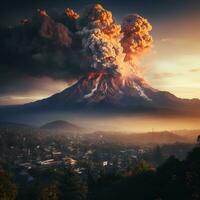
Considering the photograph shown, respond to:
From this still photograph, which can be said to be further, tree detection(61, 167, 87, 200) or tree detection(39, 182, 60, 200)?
tree detection(61, 167, 87, 200)

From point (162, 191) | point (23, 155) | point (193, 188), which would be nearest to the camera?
point (193, 188)

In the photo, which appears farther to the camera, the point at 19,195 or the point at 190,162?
the point at 19,195

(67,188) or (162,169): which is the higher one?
(162,169)

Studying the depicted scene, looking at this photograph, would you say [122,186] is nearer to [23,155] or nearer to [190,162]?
[190,162]

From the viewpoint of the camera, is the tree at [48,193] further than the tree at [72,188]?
No

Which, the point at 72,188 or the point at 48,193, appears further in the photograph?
the point at 72,188

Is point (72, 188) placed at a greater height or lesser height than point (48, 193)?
lesser

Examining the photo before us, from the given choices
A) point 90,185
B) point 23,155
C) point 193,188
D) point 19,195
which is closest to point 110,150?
point 23,155

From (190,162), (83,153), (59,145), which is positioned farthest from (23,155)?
(190,162)

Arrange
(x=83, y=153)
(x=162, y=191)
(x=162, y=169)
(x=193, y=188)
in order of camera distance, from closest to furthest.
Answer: (x=193, y=188), (x=162, y=191), (x=162, y=169), (x=83, y=153)

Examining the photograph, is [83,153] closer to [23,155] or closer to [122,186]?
[23,155]
